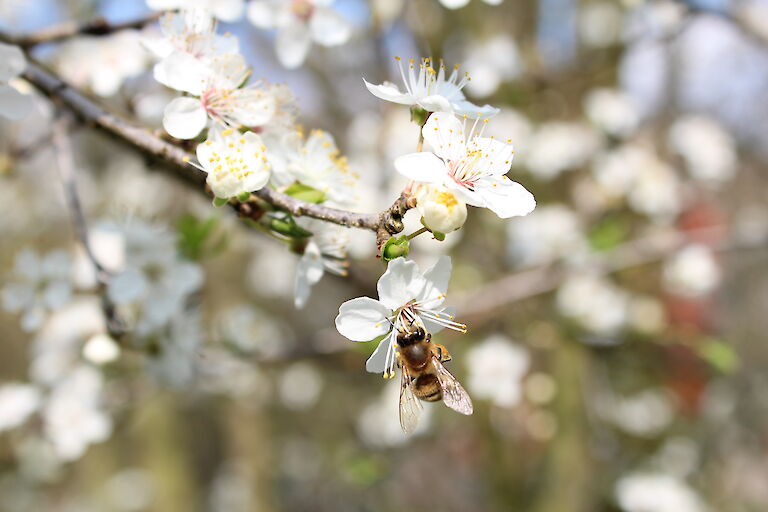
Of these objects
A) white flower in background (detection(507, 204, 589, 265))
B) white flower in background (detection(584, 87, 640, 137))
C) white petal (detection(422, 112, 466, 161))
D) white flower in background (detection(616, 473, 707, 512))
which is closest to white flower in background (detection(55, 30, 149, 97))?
white petal (detection(422, 112, 466, 161))

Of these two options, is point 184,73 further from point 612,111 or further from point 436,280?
point 612,111

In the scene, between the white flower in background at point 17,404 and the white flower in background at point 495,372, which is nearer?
the white flower in background at point 17,404

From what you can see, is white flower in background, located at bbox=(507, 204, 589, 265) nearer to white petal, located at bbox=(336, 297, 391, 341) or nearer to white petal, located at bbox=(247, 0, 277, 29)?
white petal, located at bbox=(247, 0, 277, 29)

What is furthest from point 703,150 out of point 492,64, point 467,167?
point 467,167

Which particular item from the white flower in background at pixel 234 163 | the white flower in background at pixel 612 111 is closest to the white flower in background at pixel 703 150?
the white flower in background at pixel 612 111

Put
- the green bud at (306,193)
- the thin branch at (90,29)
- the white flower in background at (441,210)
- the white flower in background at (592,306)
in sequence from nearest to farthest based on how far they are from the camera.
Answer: the white flower in background at (441,210) < the green bud at (306,193) < the thin branch at (90,29) < the white flower in background at (592,306)

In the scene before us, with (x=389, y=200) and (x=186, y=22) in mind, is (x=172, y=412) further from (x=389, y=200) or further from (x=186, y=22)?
(x=186, y=22)

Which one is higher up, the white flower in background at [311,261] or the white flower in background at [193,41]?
the white flower in background at [193,41]

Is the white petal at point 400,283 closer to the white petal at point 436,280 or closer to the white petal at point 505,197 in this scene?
the white petal at point 436,280
